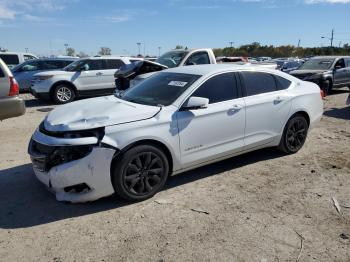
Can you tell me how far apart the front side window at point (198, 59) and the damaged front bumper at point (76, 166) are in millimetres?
7266

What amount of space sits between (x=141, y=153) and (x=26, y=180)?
194cm

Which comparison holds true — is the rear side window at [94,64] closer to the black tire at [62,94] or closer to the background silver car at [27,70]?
the black tire at [62,94]

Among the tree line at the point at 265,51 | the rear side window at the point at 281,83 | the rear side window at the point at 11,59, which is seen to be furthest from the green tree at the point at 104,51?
the rear side window at the point at 281,83

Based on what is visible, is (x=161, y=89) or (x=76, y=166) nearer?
(x=76, y=166)

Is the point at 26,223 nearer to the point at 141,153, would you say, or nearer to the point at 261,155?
the point at 141,153

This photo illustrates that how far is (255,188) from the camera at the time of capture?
463 centimetres

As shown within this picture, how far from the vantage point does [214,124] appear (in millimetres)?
4688

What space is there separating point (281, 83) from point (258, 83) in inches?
22.3

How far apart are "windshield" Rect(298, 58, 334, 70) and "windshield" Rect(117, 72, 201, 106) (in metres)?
10.9

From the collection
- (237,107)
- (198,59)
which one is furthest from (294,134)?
(198,59)

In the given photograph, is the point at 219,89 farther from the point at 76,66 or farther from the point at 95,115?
the point at 76,66

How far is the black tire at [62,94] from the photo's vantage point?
11836 millimetres

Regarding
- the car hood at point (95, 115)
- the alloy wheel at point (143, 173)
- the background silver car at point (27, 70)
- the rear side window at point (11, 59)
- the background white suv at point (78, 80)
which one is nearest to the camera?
the car hood at point (95, 115)

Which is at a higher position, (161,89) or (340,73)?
(161,89)
